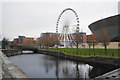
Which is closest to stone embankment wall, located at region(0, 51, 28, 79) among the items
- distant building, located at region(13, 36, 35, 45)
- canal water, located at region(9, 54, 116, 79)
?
canal water, located at region(9, 54, 116, 79)

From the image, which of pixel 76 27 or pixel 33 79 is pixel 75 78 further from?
pixel 76 27

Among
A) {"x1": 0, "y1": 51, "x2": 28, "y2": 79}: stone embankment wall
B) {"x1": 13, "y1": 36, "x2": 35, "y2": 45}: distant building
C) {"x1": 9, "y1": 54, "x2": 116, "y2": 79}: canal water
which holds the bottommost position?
{"x1": 9, "y1": 54, "x2": 116, "y2": 79}: canal water

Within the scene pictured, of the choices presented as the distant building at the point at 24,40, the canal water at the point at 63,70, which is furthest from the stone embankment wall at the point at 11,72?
the distant building at the point at 24,40

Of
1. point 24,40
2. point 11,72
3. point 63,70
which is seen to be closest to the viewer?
point 11,72

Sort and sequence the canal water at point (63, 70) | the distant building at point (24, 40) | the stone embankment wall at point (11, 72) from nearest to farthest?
the stone embankment wall at point (11, 72) → the canal water at point (63, 70) → the distant building at point (24, 40)

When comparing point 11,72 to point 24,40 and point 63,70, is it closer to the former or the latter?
point 63,70

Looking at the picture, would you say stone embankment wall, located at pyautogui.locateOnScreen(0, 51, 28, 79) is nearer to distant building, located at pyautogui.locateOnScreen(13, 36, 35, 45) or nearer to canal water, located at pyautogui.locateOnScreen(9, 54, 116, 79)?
canal water, located at pyautogui.locateOnScreen(9, 54, 116, 79)

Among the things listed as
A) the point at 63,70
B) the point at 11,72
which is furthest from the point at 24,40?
the point at 11,72

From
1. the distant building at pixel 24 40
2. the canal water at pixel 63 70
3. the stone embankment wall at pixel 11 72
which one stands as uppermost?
the distant building at pixel 24 40

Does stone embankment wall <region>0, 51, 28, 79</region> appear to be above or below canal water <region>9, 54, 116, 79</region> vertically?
above

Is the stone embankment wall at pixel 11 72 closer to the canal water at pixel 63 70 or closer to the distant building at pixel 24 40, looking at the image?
the canal water at pixel 63 70

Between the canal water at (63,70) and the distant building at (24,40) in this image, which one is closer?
the canal water at (63,70)

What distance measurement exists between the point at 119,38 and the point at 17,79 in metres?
40.8

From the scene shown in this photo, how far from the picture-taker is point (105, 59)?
73.7 ft
